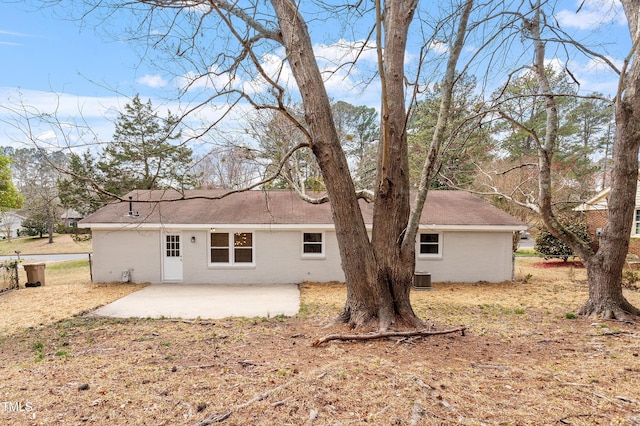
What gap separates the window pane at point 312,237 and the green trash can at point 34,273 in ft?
30.0

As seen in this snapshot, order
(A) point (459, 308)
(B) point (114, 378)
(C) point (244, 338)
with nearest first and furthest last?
1. (B) point (114, 378)
2. (C) point (244, 338)
3. (A) point (459, 308)

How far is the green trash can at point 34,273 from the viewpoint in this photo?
39.7ft

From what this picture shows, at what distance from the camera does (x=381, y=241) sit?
5086mm

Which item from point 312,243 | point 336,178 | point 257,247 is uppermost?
point 336,178

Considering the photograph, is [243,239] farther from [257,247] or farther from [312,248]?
[312,248]

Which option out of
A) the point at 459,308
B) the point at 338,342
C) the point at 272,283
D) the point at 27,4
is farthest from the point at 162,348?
the point at 272,283

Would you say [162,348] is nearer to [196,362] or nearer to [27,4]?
[196,362]

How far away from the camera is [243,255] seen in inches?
474

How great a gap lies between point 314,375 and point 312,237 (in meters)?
8.64

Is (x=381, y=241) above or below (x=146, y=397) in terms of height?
Result: above

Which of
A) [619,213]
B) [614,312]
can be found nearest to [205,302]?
[614,312]

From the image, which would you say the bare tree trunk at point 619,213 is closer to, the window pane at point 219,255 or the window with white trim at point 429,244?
the window with white trim at point 429,244

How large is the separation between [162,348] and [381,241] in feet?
11.0

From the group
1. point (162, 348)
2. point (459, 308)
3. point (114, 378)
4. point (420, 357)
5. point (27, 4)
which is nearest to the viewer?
point (114, 378)
